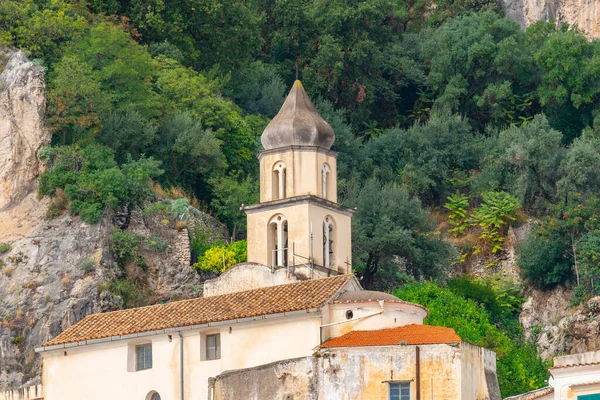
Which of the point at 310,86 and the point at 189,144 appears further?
the point at 310,86

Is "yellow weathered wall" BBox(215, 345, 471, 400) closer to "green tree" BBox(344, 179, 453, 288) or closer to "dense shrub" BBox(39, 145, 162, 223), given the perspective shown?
"dense shrub" BBox(39, 145, 162, 223)

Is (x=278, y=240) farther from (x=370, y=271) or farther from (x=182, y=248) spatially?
(x=370, y=271)

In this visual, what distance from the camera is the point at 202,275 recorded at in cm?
8206

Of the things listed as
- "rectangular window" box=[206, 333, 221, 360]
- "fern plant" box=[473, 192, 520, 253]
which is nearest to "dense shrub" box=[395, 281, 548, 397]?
"fern plant" box=[473, 192, 520, 253]

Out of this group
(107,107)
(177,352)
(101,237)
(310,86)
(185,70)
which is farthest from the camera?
(310,86)

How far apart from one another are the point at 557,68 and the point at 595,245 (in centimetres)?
1475

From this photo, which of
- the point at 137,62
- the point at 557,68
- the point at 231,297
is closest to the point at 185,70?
the point at 137,62

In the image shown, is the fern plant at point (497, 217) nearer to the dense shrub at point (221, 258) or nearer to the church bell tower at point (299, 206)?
the dense shrub at point (221, 258)

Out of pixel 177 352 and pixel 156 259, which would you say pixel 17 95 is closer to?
pixel 156 259

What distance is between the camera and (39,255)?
262ft

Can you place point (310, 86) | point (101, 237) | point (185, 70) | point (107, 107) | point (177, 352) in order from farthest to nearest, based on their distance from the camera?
point (310, 86) < point (185, 70) < point (107, 107) < point (101, 237) < point (177, 352)

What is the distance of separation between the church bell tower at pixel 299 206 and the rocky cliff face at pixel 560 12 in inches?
1070

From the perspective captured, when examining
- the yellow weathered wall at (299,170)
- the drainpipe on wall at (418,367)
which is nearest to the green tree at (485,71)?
the yellow weathered wall at (299,170)

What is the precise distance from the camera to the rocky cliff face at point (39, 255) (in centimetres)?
7638
